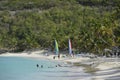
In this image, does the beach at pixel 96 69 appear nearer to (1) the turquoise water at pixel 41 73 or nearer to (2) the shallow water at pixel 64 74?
(2) the shallow water at pixel 64 74

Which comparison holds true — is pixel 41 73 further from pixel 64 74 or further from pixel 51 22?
pixel 51 22

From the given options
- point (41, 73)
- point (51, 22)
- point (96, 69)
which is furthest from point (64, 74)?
point (51, 22)

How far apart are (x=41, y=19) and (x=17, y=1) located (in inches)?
1525

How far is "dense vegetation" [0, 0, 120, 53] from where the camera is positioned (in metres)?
79.2

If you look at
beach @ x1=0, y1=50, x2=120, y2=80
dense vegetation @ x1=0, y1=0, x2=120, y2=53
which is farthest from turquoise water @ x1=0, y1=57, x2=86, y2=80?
dense vegetation @ x1=0, y1=0, x2=120, y2=53

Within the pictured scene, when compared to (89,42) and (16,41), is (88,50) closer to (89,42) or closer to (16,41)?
(89,42)

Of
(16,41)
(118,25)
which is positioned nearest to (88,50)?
(118,25)

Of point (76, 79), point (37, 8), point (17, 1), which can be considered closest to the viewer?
point (76, 79)

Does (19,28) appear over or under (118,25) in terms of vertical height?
under

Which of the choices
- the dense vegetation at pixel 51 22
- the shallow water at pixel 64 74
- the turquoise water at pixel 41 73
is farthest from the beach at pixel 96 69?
the dense vegetation at pixel 51 22

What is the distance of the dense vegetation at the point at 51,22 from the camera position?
79.2 metres

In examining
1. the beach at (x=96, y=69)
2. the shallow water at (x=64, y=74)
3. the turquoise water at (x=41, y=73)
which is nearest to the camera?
the beach at (x=96, y=69)

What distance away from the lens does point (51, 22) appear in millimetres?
126875

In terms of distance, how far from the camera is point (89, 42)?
221 feet
